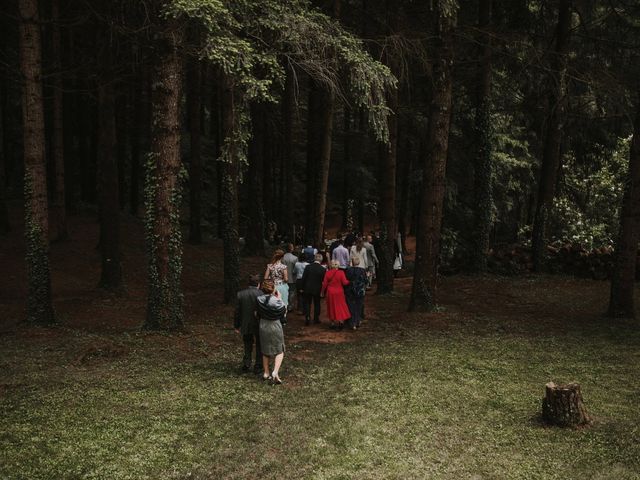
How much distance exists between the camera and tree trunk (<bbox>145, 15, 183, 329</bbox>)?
12719mm

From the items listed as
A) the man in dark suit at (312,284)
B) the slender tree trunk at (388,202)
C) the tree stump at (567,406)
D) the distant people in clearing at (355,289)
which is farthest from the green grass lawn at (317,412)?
the slender tree trunk at (388,202)

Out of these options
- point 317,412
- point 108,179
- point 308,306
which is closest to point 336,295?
point 308,306

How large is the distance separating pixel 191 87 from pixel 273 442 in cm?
2436

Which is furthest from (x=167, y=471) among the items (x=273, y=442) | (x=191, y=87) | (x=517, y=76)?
(x=191, y=87)

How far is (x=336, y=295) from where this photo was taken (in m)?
15.2

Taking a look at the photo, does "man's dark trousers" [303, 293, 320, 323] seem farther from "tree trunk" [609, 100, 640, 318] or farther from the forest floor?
"tree trunk" [609, 100, 640, 318]

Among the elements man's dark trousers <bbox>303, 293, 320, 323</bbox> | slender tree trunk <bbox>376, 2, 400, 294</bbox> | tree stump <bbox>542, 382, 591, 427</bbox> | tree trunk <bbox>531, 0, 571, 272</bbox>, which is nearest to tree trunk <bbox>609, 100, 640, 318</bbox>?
tree trunk <bbox>531, 0, 571, 272</bbox>

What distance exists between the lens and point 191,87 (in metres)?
29.0

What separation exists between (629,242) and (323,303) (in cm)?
980

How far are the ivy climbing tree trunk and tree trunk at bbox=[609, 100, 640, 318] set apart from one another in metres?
15.2

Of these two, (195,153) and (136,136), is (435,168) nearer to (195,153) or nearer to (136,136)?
(195,153)

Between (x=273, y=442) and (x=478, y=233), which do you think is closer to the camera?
(x=273, y=442)

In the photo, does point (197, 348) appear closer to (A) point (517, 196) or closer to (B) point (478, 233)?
(B) point (478, 233)

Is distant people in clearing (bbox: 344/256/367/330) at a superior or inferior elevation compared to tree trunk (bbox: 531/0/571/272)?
→ inferior
